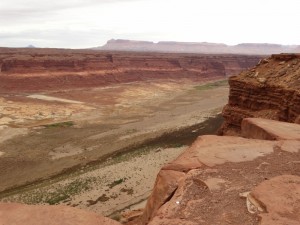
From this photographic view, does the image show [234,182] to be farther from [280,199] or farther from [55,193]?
[55,193]

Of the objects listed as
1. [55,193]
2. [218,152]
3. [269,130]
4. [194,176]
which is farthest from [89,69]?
[194,176]

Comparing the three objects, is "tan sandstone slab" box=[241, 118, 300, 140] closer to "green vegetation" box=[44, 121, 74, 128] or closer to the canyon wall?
the canyon wall

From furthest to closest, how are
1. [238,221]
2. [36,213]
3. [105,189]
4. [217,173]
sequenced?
[105,189] → [217,173] → [36,213] → [238,221]

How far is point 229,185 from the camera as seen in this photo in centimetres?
812

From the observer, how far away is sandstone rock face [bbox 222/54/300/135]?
20.4 m

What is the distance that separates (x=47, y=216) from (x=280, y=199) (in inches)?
177

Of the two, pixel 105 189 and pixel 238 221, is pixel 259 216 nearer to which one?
pixel 238 221

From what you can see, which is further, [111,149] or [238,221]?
[111,149]

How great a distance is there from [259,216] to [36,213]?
4.31 meters

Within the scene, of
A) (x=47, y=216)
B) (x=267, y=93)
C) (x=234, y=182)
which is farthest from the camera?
(x=267, y=93)

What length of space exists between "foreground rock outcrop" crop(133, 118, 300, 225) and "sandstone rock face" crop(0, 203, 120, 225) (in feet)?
3.97

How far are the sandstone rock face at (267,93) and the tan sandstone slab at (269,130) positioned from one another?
5999 mm

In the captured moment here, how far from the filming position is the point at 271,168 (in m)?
9.16

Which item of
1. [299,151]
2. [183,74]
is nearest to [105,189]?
[299,151]
